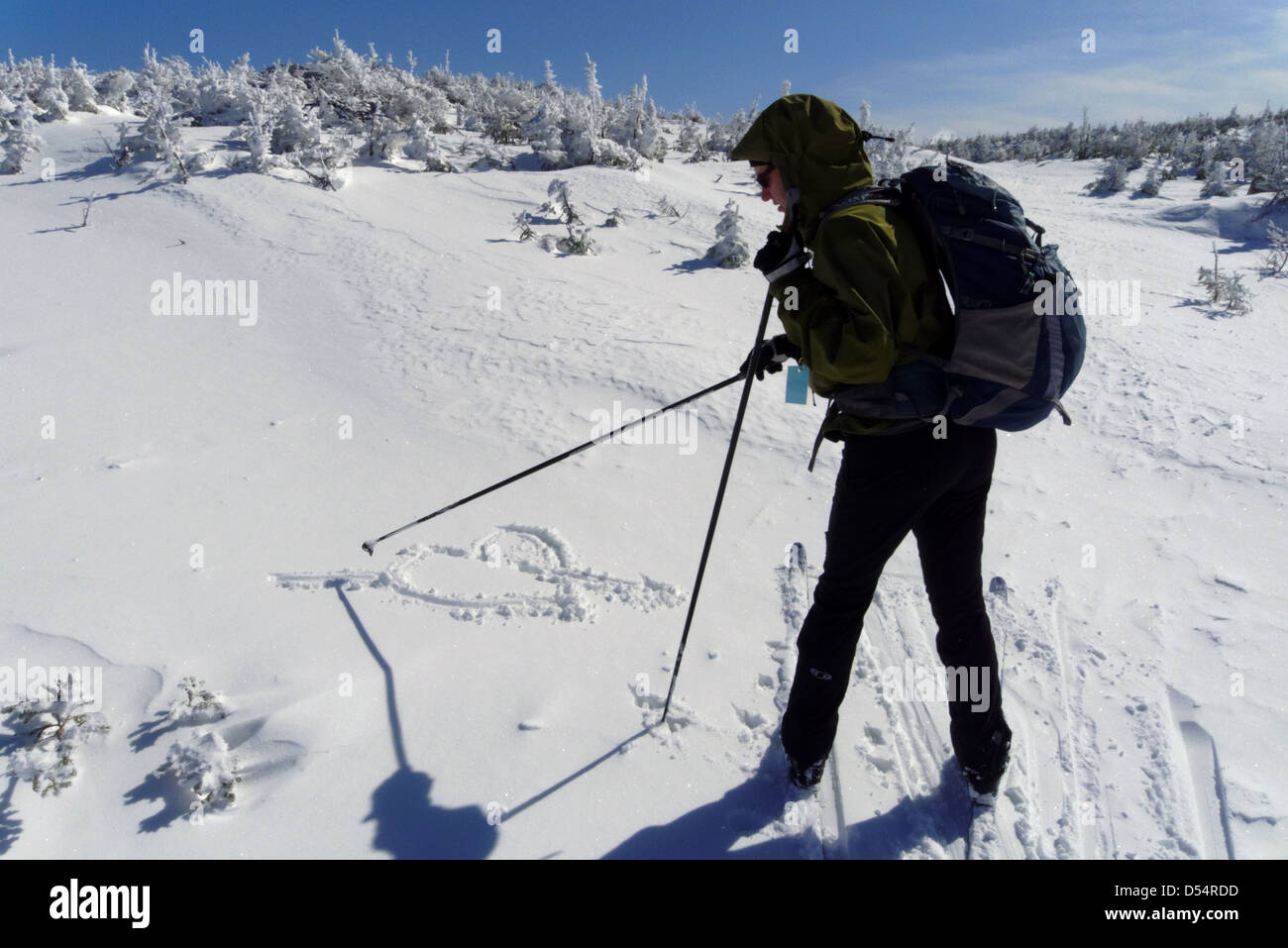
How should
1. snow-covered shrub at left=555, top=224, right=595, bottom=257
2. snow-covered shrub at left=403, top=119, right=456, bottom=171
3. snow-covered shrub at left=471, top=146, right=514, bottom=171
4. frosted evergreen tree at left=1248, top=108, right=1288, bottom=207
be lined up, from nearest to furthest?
snow-covered shrub at left=555, top=224, right=595, bottom=257, frosted evergreen tree at left=1248, top=108, right=1288, bottom=207, snow-covered shrub at left=403, top=119, right=456, bottom=171, snow-covered shrub at left=471, top=146, right=514, bottom=171

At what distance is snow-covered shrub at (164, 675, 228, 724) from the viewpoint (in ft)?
7.78

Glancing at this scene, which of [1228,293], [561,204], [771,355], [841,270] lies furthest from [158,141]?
[1228,293]

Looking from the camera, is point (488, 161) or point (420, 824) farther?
point (488, 161)

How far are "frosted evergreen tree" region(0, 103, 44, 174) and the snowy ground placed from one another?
3.76 meters

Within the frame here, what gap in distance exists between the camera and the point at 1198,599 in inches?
125

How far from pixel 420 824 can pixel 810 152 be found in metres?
2.29

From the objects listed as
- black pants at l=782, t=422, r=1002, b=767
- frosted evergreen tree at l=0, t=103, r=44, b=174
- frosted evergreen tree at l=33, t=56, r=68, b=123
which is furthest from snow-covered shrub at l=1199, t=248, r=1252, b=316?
frosted evergreen tree at l=33, t=56, r=68, b=123

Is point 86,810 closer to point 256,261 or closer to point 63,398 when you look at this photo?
point 63,398

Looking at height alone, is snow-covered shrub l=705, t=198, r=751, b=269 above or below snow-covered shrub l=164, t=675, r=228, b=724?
above

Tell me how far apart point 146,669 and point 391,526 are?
4.03 feet

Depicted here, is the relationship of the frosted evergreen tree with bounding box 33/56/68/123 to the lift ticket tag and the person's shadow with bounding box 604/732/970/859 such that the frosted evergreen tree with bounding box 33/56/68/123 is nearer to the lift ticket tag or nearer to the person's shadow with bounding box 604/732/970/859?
the lift ticket tag

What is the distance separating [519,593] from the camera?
10.4 ft

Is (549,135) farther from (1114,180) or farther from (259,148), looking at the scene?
(1114,180)
